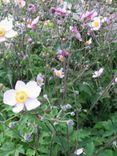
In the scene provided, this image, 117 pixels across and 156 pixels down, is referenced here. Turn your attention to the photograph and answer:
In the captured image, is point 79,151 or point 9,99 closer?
point 9,99

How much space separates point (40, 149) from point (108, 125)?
0.46 meters

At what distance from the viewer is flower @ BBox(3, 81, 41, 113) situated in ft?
5.30

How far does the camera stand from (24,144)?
2021mm

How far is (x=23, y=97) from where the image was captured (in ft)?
5.40

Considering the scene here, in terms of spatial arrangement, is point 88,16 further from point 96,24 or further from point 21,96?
point 21,96

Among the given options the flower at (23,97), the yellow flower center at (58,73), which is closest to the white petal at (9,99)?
the flower at (23,97)

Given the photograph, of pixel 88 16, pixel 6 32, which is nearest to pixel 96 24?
pixel 88 16

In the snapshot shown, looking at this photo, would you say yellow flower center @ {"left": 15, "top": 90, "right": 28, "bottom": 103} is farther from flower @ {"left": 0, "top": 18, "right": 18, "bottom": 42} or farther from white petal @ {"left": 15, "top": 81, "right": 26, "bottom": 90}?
flower @ {"left": 0, "top": 18, "right": 18, "bottom": 42}

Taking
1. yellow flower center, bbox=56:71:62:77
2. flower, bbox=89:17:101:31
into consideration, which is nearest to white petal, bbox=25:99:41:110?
yellow flower center, bbox=56:71:62:77

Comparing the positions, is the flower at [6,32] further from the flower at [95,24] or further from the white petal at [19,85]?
the flower at [95,24]

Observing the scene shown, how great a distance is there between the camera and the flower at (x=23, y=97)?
162 cm

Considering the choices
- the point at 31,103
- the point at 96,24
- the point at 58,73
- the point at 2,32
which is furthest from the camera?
the point at 96,24

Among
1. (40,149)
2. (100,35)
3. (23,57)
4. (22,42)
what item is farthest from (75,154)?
(100,35)

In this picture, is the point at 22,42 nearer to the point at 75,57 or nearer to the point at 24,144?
the point at 75,57
